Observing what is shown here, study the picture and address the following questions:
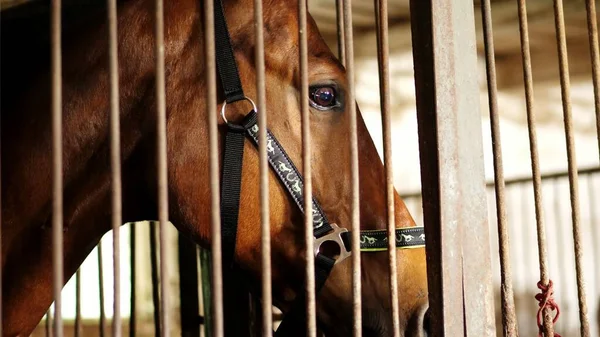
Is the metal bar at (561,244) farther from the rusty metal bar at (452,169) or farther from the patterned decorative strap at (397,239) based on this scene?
the rusty metal bar at (452,169)

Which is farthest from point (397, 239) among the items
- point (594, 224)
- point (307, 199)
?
point (594, 224)

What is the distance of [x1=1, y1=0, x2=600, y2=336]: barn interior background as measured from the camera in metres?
5.82

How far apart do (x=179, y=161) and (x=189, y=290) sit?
2273 mm

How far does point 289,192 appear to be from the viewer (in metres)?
1.73

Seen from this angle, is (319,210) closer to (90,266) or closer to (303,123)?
(303,123)

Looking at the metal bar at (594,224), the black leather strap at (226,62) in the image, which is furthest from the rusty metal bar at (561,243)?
the black leather strap at (226,62)

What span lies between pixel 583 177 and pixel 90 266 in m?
3.90

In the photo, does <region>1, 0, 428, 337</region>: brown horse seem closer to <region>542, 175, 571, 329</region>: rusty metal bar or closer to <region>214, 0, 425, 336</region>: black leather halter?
<region>214, 0, 425, 336</region>: black leather halter

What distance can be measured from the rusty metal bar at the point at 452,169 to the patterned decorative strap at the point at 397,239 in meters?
0.34

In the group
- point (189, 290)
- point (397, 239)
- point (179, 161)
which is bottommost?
point (189, 290)

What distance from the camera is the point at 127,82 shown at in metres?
1.80

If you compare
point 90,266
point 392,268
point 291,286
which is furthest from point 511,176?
point 392,268

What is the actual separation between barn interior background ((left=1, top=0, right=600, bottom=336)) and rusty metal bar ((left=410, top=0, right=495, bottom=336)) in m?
4.37

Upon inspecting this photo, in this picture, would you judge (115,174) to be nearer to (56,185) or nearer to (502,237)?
(56,185)
